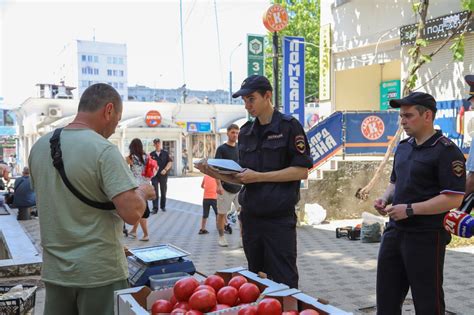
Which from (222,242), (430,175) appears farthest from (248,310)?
(222,242)

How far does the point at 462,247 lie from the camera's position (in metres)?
7.86

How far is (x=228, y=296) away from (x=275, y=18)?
A: 9.81 metres

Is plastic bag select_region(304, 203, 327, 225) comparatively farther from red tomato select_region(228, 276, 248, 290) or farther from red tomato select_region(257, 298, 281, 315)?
red tomato select_region(257, 298, 281, 315)

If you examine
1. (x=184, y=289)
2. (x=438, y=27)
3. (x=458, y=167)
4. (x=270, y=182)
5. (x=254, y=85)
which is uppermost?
(x=438, y=27)

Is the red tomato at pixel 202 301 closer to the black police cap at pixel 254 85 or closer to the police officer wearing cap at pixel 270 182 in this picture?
the police officer wearing cap at pixel 270 182

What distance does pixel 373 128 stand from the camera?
37.9 feet

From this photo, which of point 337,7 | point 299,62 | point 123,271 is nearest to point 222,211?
point 299,62

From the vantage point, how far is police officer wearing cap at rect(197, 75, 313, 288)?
10.5ft

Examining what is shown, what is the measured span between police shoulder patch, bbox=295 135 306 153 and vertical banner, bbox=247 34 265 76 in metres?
10.1

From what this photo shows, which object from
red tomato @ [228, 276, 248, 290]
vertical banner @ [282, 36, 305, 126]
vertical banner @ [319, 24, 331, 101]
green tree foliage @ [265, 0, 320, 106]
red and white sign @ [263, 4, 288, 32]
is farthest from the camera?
green tree foliage @ [265, 0, 320, 106]

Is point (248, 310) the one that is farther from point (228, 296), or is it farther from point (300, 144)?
point (300, 144)

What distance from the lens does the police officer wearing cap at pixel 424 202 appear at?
3.01 metres

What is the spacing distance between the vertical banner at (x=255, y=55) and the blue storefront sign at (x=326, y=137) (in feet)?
9.89

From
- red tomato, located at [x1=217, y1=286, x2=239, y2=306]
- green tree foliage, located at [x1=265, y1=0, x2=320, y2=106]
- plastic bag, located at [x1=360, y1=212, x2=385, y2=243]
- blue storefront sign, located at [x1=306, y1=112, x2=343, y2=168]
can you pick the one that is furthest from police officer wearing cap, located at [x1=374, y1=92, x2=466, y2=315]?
green tree foliage, located at [x1=265, y1=0, x2=320, y2=106]
